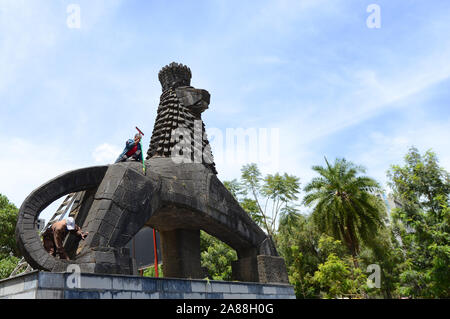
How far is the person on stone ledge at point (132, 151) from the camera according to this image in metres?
8.27

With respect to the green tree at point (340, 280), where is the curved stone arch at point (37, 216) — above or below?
above

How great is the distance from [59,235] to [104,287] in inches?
60.7

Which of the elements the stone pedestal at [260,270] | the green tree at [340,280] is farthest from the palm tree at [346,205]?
the stone pedestal at [260,270]

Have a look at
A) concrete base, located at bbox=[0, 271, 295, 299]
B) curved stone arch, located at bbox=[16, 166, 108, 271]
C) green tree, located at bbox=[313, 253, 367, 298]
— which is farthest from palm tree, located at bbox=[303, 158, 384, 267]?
curved stone arch, located at bbox=[16, 166, 108, 271]

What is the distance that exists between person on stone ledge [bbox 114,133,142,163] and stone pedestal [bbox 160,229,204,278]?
235 cm

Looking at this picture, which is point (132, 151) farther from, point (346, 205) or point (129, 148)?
point (346, 205)

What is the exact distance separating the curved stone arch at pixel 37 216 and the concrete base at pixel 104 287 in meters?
0.59

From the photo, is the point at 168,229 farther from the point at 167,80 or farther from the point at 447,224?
the point at 447,224

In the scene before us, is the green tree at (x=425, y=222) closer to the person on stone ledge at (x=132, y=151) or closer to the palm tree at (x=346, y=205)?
the palm tree at (x=346, y=205)

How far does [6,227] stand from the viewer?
21.0 m

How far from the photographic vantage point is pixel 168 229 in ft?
31.5

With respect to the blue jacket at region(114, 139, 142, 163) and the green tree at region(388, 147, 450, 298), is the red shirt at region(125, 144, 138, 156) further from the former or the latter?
the green tree at region(388, 147, 450, 298)
